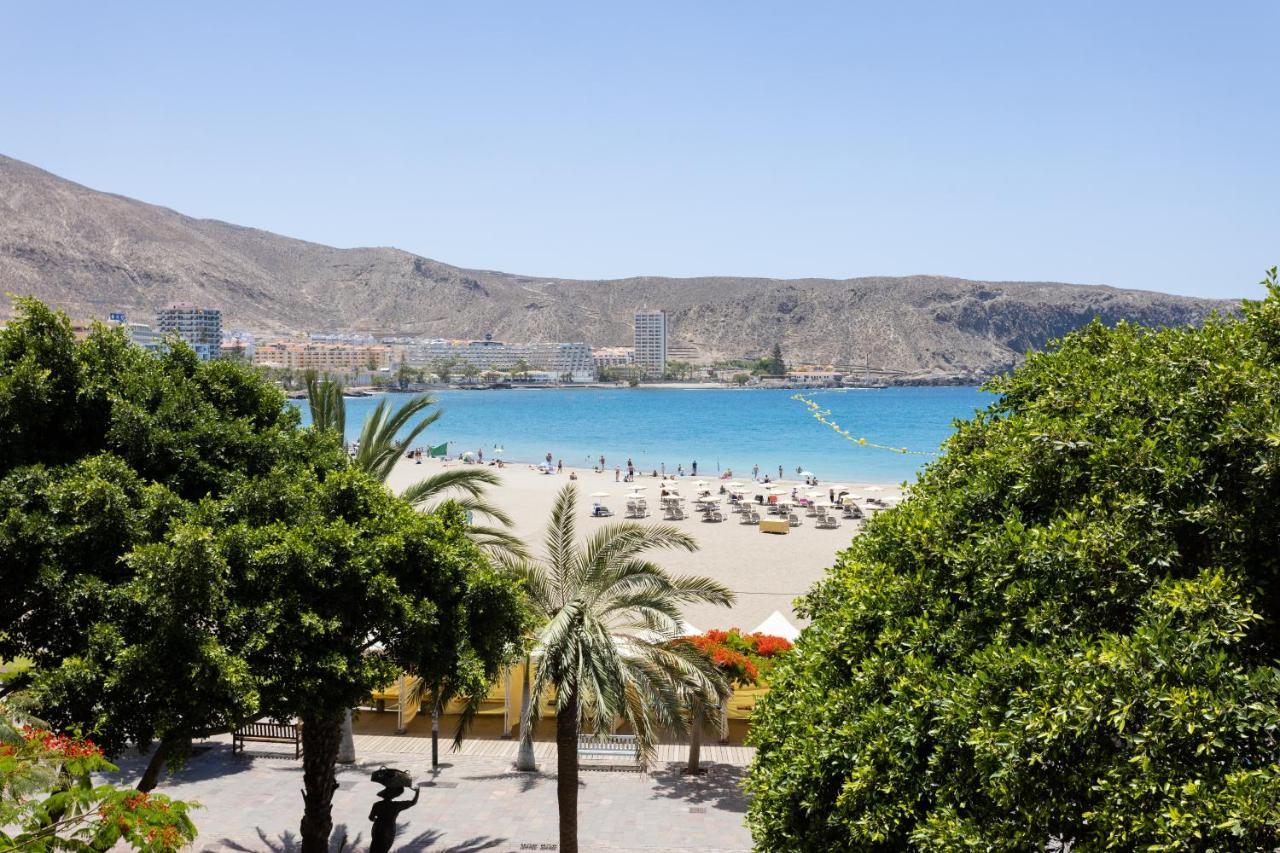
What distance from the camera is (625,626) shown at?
11.5m

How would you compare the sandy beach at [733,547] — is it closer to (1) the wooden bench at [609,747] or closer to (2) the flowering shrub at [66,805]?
(1) the wooden bench at [609,747]

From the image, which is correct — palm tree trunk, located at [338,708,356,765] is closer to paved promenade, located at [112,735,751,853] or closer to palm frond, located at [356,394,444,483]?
paved promenade, located at [112,735,751,853]

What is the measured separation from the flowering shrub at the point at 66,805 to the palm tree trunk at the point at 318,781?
337cm

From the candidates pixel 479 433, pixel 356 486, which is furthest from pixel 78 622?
pixel 479 433

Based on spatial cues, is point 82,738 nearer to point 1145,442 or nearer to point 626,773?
point 1145,442

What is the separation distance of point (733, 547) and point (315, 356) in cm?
16894

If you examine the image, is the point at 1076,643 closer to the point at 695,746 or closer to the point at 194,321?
the point at 695,746

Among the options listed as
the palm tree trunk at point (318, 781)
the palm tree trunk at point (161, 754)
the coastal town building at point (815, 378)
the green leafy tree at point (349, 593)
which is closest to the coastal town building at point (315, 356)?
the coastal town building at point (815, 378)

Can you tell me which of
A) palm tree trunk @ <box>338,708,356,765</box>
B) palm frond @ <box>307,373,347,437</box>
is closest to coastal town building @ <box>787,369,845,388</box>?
palm tree trunk @ <box>338,708,356,765</box>

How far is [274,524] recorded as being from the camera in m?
7.95

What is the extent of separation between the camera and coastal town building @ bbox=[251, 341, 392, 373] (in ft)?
602

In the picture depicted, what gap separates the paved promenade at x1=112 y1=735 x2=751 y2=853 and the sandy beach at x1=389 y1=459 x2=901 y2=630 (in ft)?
17.9

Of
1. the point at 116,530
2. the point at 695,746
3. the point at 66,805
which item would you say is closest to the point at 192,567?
the point at 116,530

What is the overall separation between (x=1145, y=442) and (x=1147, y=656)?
42.9 inches
